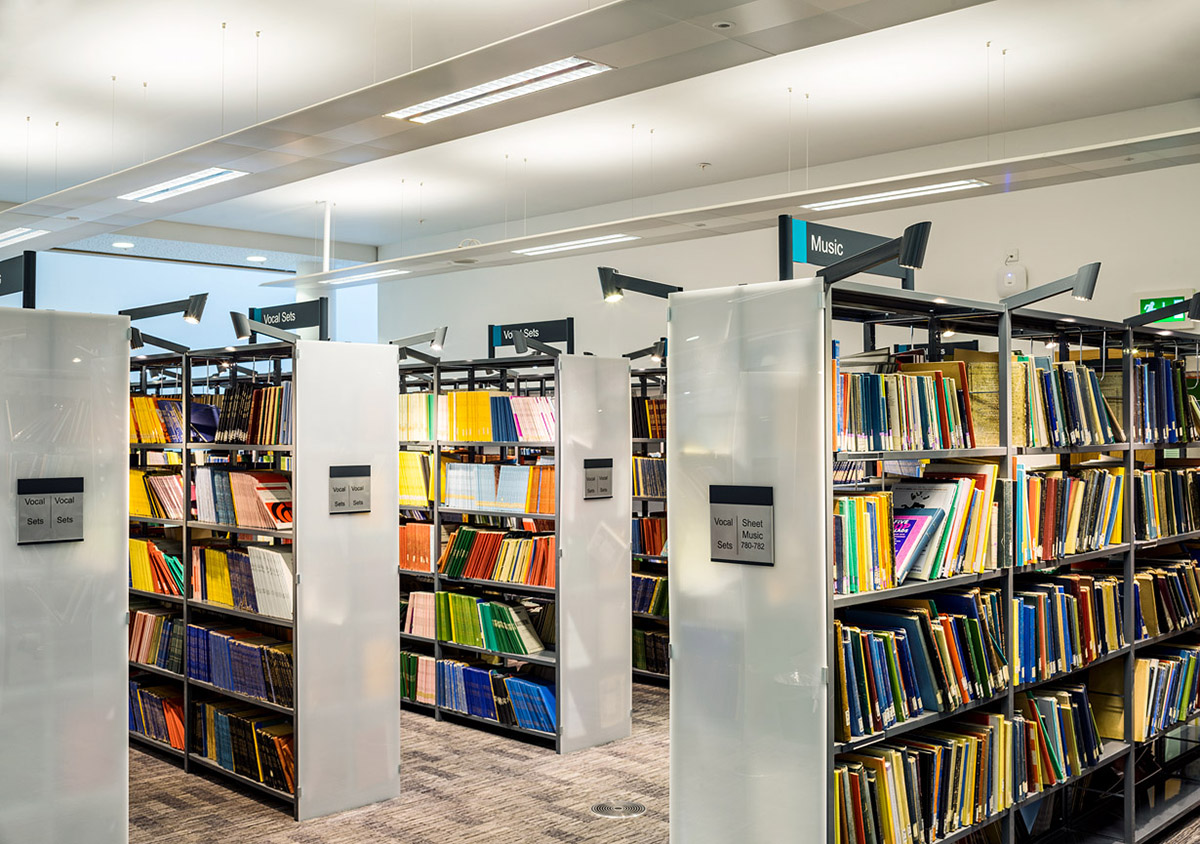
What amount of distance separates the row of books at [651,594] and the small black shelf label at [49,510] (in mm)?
4397

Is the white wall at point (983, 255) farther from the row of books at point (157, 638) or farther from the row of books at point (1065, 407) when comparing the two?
the row of books at point (157, 638)

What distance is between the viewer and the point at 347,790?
16.5ft

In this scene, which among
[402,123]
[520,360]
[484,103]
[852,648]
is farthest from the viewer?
[520,360]

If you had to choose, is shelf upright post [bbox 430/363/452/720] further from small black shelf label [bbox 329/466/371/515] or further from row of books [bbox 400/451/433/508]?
small black shelf label [bbox 329/466/371/515]

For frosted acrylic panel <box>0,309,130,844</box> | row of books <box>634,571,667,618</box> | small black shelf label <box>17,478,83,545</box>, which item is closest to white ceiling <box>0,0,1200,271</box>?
frosted acrylic panel <box>0,309,130,844</box>

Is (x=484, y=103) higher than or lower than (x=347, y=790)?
higher

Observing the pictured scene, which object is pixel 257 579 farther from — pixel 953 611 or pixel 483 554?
pixel 953 611

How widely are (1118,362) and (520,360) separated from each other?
3.32 meters

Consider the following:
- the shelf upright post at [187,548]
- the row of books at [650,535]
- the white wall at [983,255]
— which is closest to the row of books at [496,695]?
the shelf upright post at [187,548]

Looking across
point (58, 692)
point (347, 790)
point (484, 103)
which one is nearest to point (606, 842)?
point (347, 790)

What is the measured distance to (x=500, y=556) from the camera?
6391 millimetres

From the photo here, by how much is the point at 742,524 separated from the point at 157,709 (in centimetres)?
429

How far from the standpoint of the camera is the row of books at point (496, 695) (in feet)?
19.8

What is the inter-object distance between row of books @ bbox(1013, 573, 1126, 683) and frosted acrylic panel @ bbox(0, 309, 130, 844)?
3557 mm
